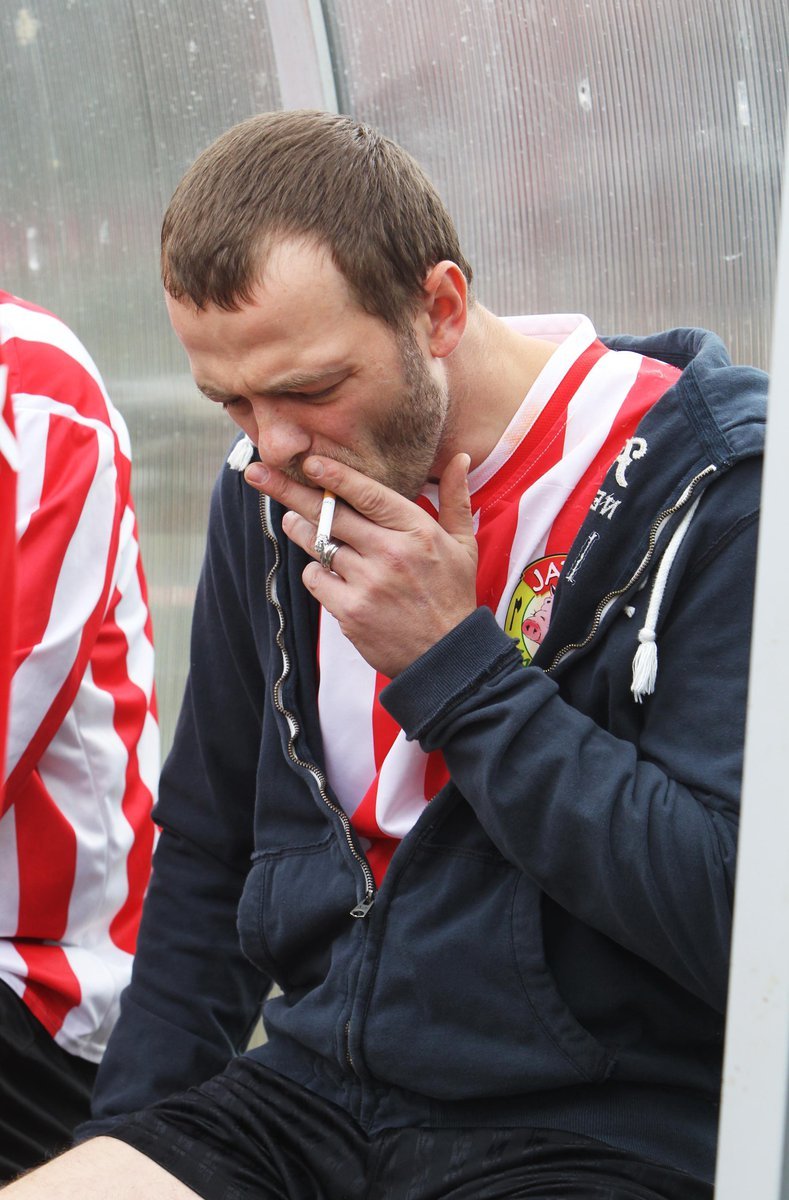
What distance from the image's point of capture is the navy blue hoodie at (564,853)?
53.1 inches

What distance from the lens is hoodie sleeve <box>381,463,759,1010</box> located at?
1.32 meters

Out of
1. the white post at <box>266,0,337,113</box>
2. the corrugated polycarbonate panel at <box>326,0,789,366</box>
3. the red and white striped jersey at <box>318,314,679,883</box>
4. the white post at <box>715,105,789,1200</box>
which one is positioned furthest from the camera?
the white post at <box>266,0,337,113</box>

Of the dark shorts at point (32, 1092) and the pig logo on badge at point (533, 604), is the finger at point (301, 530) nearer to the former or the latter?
the pig logo on badge at point (533, 604)

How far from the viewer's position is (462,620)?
1.45 metres

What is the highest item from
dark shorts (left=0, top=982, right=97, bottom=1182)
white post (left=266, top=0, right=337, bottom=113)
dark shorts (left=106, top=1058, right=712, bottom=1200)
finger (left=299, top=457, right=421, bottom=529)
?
white post (left=266, top=0, right=337, bottom=113)

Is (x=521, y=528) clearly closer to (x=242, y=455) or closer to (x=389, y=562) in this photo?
(x=389, y=562)

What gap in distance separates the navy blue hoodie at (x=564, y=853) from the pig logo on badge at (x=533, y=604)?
7 cm

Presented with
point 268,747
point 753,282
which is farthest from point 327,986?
point 753,282

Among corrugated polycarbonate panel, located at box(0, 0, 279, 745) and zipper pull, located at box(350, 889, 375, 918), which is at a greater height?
corrugated polycarbonate panel, located at box(0, 0, 279, 745)

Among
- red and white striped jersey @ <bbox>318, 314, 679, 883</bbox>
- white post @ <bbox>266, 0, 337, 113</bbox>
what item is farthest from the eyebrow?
white post @ <bbox>266, 0, 337, 113</bbox>

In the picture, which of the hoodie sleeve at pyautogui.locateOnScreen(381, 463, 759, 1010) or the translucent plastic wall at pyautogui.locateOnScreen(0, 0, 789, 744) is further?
the translucent plastic wall at pyautogui.locateOnScreen(0, 0, 789, 744)

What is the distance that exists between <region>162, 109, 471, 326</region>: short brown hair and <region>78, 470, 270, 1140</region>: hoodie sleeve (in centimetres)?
38

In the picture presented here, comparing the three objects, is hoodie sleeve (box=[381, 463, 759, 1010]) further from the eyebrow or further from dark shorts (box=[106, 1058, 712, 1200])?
the eyebrow

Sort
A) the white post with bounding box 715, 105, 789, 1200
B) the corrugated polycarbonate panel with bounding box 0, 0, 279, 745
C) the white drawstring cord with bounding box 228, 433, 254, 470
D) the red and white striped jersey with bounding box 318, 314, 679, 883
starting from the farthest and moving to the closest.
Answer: the corrugated polycarbonate panel with bounding box 0, 0, 279, 745
the white drawstring cord with bounding box 228, 433, 254, 470
the red and white striped jersey with bounding box 318, 314, 679, 883
the white post with bounding box 715, 105, 789, 1200
